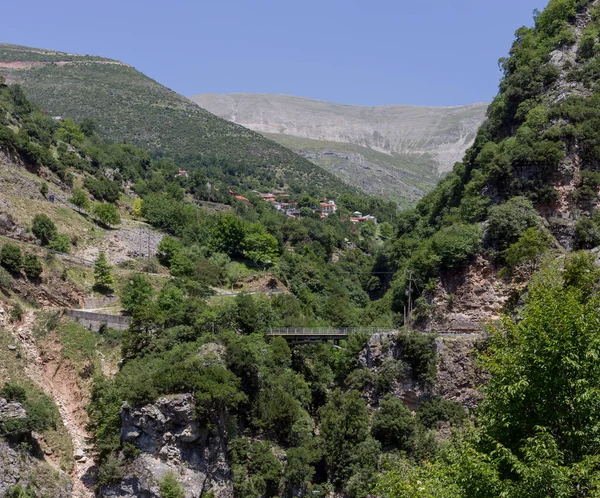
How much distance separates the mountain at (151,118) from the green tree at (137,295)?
7518cm

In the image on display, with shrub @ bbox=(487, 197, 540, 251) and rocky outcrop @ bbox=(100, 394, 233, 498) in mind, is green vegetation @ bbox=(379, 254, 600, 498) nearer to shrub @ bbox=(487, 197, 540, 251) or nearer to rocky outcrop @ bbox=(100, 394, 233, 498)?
rocky outcrop @ bbox=(100, 394, 233, 498)

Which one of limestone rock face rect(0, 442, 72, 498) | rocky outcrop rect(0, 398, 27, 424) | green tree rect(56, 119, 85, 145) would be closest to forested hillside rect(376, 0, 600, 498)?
limestone rock face rect(0, 442, 72, 498)

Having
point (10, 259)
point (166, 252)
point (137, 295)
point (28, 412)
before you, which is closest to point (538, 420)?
point (28, 412)

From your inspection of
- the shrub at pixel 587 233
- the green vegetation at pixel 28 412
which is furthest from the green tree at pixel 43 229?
the shrub at pixel 587 233

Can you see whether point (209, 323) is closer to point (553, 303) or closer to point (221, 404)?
point (221, 404)

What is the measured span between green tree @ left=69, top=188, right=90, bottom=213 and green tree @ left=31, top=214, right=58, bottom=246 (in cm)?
989

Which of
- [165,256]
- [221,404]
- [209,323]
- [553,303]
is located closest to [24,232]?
[165,256]

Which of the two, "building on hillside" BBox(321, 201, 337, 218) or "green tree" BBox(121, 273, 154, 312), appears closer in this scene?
"green tree" BBox(121, 273, 154, 312)

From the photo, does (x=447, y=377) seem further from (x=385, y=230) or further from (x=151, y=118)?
(x=151, y=118)

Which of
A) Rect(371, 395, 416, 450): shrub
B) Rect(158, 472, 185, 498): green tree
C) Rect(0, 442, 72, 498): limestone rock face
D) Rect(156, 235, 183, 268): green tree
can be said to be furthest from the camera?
Rect(156, 235, 183, 268): green tree

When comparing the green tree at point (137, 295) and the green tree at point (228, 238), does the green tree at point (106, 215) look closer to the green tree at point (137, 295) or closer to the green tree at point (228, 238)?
the green tree at point (228, 238)

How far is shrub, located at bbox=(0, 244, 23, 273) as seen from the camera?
50469mm

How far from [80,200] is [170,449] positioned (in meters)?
36.2

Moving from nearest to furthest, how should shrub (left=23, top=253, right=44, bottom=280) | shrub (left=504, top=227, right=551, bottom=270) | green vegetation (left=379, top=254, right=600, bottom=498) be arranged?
green vegetation (left=379, top=254, right=600, bottom=498) → shrub (left=504, top=227, right=551, bottom=270) → shrub (left=23, top=253, right=44, bottom=280)
